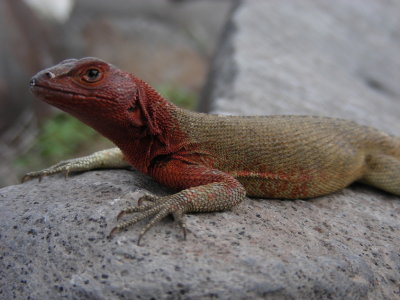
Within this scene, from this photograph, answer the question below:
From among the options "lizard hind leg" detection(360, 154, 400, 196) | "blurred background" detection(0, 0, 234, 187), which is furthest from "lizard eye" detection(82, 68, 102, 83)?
"blurred background" detection(0, 0, 234, 187)

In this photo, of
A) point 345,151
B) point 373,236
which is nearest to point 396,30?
point 345,151

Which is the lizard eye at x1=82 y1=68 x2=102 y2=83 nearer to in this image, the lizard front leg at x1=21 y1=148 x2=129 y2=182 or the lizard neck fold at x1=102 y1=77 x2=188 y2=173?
the lizard neck fold at x1=102 y1=77 x2=188 y2=173

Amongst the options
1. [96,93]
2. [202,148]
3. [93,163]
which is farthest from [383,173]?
[96,93]

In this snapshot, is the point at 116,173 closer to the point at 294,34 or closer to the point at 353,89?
the point at 353,89

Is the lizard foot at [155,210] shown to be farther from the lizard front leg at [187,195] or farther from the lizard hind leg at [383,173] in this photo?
the lizard hind leg at [383,173]

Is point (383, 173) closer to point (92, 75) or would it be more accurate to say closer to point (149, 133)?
point (149, 133)

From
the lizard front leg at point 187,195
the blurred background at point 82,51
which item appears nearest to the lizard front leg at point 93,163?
the lizard front leg at point 187,195
